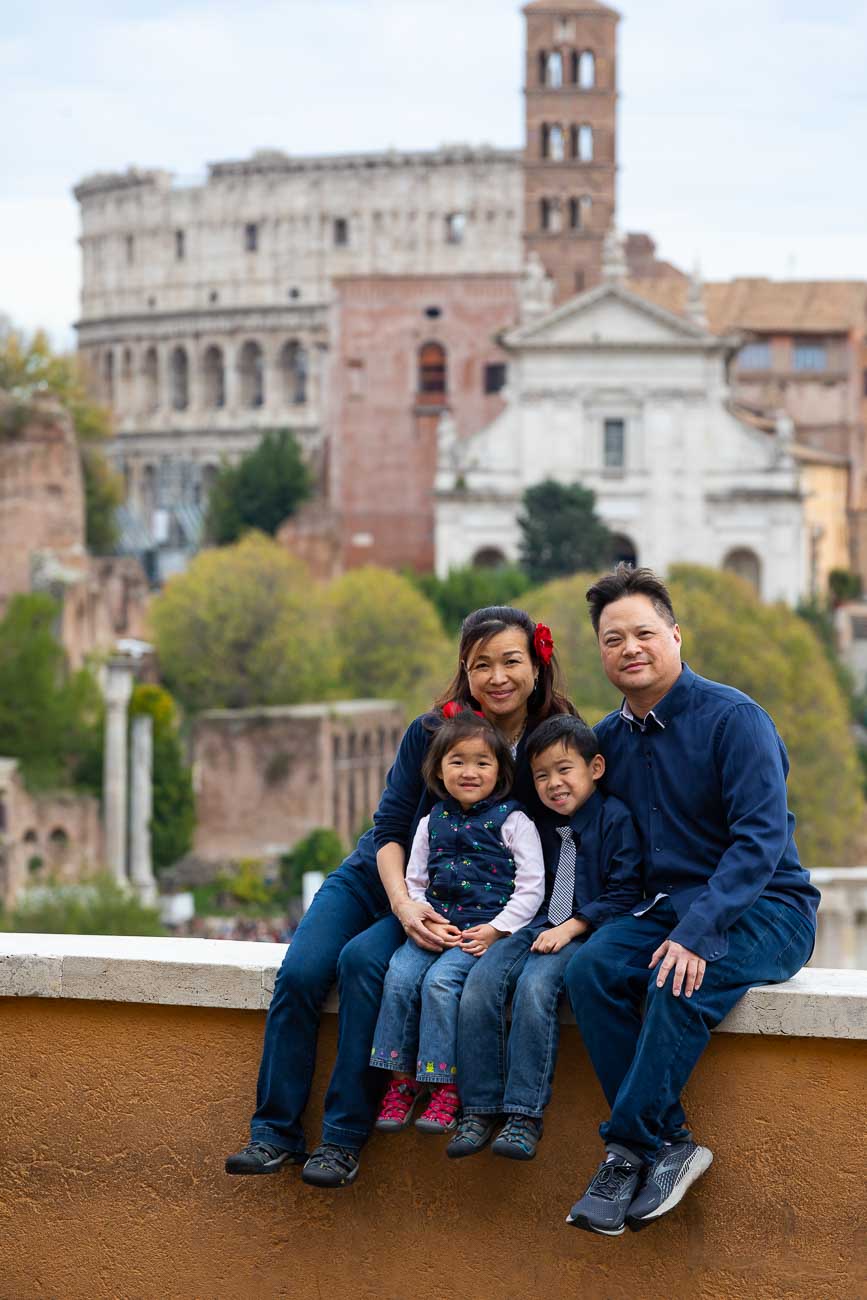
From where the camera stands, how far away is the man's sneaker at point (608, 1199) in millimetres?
5539

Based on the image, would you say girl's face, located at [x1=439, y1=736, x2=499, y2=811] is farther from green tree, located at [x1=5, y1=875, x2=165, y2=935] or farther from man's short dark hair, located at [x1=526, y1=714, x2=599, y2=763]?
green tree, located at [x1=5, y1=875, x2=165, y2=935]

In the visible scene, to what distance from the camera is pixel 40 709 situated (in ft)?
Result: 147

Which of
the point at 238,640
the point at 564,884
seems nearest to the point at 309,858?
the point at 238,640

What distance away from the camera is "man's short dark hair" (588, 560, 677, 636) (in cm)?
614

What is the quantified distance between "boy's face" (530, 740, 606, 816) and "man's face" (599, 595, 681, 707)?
8.1 inches

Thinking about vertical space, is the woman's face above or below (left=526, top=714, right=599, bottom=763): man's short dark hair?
above

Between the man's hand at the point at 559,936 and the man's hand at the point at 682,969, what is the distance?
309mm

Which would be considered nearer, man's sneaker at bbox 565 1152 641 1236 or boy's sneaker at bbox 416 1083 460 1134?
man's sneaker at bbox 565 1152 641 1236

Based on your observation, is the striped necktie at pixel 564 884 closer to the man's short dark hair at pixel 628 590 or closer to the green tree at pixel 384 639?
the man's short dark hair at pixel 628 590

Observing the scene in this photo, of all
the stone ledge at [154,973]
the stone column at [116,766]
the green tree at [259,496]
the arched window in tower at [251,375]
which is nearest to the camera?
the stone ledge at [154,973]

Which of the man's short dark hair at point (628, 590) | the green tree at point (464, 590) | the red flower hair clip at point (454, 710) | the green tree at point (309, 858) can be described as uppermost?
the man's short dark hair at point (628, 590)

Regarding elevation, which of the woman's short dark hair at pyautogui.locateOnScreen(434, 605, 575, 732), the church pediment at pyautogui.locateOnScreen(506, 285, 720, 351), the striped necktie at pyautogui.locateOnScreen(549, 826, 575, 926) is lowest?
the striped necktie at pyautogui.locateOnScreen(549, 826, 575, 926)

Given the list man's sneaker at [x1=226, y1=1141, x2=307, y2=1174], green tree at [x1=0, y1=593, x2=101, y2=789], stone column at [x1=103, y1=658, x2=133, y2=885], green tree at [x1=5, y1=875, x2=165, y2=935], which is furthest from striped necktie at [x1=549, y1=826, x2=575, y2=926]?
green tree at [x1=0, y1=593, x2=101, y2=789]

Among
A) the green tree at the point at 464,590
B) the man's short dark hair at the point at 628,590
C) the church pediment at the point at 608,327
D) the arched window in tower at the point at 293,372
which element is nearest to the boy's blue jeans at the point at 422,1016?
the man's short dark hair at the point at 628,590
